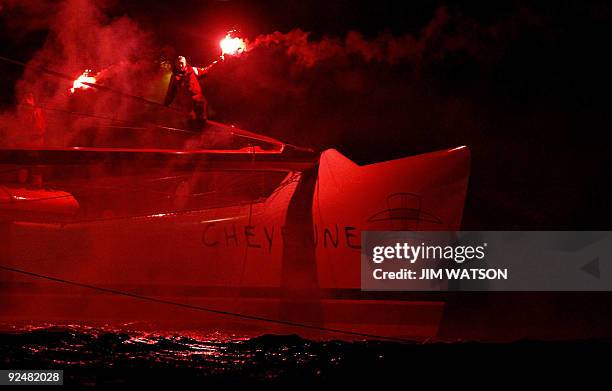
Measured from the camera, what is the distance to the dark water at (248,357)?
4.83 m

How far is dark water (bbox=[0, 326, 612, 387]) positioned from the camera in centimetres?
483

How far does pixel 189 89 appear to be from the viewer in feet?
22.6

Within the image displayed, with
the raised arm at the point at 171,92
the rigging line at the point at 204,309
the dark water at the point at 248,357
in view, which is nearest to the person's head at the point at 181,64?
the raised arm at the point at 171,92

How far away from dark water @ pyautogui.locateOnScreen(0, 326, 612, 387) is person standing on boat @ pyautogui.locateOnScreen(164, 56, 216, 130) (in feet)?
7.02

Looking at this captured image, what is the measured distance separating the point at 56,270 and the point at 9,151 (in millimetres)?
1173

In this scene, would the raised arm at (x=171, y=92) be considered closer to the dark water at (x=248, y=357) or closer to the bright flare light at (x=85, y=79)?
the bright flare light at (x=85, y=79)

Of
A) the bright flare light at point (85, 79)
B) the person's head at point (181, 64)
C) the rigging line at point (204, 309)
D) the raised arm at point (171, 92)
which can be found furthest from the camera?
the bright flare light at point (85, 79)

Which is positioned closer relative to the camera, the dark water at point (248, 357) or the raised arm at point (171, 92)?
the dark water at point (248, 357)

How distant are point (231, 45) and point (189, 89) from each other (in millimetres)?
→ 843

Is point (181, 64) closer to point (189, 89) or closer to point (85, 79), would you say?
point (189, 89)

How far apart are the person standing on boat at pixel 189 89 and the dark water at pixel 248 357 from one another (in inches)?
84.2

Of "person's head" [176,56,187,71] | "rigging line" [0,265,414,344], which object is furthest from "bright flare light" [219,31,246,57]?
"rigging line" [0,265,414,344]

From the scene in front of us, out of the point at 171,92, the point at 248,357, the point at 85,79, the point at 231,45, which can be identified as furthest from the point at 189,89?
the point at 248,357

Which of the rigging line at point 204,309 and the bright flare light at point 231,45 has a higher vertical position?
the bright flare light at point 231,45
